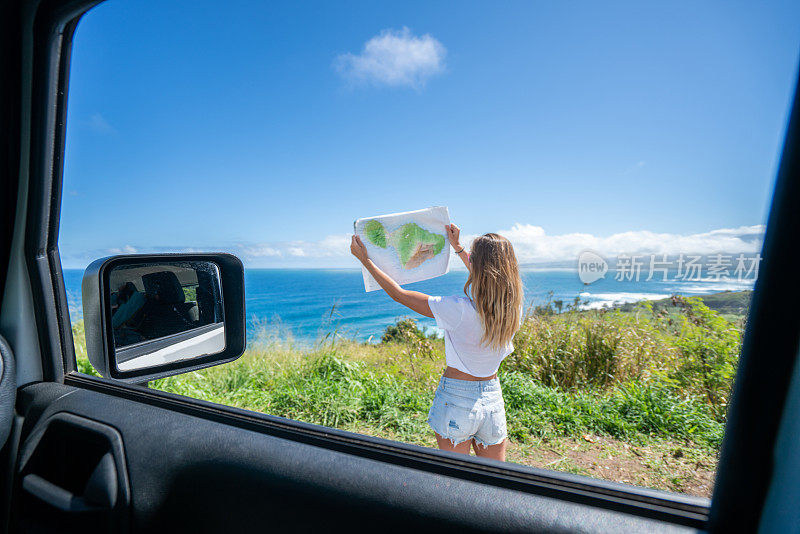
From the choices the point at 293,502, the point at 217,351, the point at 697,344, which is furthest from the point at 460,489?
the point at 697,344

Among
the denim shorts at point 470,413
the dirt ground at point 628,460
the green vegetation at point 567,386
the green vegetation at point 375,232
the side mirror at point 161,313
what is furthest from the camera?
the green vegetation at point 567,386

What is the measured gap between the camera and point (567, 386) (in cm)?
546

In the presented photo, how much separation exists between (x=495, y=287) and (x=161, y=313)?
1.76 metres

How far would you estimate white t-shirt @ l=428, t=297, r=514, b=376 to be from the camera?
8.51 ft

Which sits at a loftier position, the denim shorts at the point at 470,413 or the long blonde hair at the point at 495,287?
the long blonde hair at the point at 495,287

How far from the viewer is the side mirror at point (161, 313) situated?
1.64m

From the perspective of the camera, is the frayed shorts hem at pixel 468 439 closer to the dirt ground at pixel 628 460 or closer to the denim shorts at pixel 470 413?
the denim shorts at pixel 470 413

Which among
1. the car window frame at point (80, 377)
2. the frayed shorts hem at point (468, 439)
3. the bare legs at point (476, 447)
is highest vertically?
the car window frame at point (80, 377)

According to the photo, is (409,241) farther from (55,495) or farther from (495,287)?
(55,495)

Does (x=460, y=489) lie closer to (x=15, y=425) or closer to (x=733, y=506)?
(x=733, y=506)

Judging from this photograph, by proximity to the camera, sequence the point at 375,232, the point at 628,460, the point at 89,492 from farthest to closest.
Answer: the point at 628,460
the point at 375,232
the point at 89,492

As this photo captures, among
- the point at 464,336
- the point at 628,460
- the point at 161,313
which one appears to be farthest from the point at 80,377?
the point at 628,460

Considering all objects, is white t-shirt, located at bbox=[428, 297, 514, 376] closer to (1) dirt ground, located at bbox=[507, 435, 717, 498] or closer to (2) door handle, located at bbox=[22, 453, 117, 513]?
(1) dirt ground, located at bbox=[507, 435, 717, 498]

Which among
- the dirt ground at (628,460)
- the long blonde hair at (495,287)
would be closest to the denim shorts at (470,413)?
the long blonde hair at (495,287)
